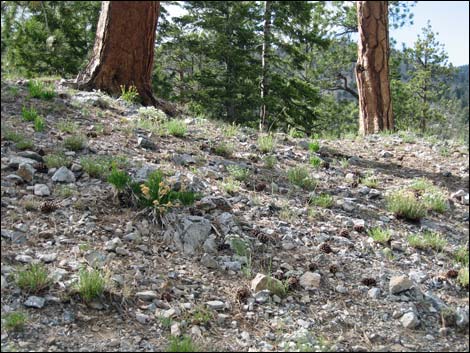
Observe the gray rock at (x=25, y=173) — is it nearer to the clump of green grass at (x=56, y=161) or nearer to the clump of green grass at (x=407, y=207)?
the clump of green grass at (x=56, y=161)

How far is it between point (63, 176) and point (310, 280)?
9.01 ft

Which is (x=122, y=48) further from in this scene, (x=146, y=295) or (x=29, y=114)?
(x=146, y=295)

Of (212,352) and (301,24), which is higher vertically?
(301,24)

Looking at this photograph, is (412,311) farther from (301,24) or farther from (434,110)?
(434,110)

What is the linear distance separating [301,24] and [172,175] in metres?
17.8

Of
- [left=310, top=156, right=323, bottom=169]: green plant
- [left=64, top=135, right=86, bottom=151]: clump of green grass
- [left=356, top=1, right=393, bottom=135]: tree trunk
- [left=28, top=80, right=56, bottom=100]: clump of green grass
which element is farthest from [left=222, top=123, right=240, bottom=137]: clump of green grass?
[left=356, top=1, right=393, bottom=135]: tree trunk

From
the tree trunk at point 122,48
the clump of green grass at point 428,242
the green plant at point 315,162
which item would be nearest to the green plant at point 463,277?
the clump of green grass at point 428,242

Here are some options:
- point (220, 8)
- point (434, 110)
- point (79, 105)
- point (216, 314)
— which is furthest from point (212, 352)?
point (434, 110)

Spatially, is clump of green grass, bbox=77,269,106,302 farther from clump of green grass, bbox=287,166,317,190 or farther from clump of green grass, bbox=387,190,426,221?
clump of green grass, bbox=387,190,426,221

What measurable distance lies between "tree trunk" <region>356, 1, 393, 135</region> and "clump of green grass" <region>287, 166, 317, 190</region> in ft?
14.1

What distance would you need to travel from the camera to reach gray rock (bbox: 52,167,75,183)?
475 cm

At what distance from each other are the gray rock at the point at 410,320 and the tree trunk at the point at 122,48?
6228mm

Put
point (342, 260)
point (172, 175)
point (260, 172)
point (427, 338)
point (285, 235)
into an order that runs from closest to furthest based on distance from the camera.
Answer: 1. point (427, 338)
2. point (342, 260)
3. point (285, 235)
4. point (172, 175)
5. point (260, 172)

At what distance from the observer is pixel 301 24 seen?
21094 millimetres
